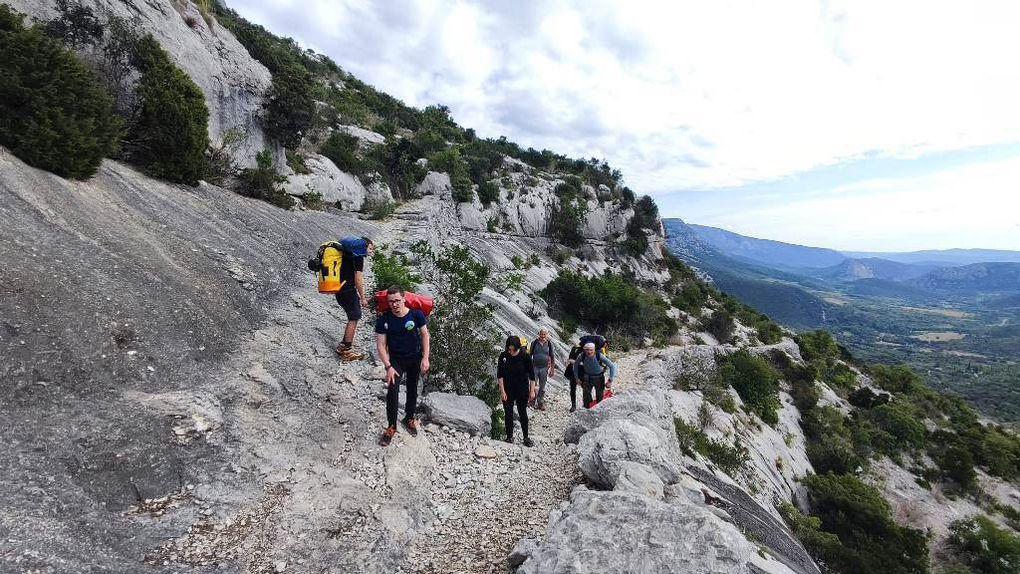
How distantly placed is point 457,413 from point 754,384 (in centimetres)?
2238

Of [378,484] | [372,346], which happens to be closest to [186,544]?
[378,484]

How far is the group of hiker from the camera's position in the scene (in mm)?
6293

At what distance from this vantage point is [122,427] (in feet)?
15.3

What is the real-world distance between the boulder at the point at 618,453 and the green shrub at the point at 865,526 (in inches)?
461

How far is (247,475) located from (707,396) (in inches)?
769

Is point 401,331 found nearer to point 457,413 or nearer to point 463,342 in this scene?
point 457,413

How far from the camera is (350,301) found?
8.18 metres

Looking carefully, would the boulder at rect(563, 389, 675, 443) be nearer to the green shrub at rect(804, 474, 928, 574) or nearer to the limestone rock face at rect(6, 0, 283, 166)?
the green shrub at rect(804, 474, 928, 574)

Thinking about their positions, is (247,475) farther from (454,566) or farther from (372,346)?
(372,346)

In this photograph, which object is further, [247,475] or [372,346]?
[372,346]

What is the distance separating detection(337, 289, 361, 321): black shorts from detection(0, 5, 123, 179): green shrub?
220 inches

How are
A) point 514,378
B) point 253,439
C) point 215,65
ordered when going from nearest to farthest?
point 253,439 < point 514,378 < point 215,65

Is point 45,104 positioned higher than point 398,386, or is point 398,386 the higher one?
point 45,104

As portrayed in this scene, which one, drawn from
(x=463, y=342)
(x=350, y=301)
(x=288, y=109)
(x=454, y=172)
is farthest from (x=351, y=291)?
(x=454, y=172)
